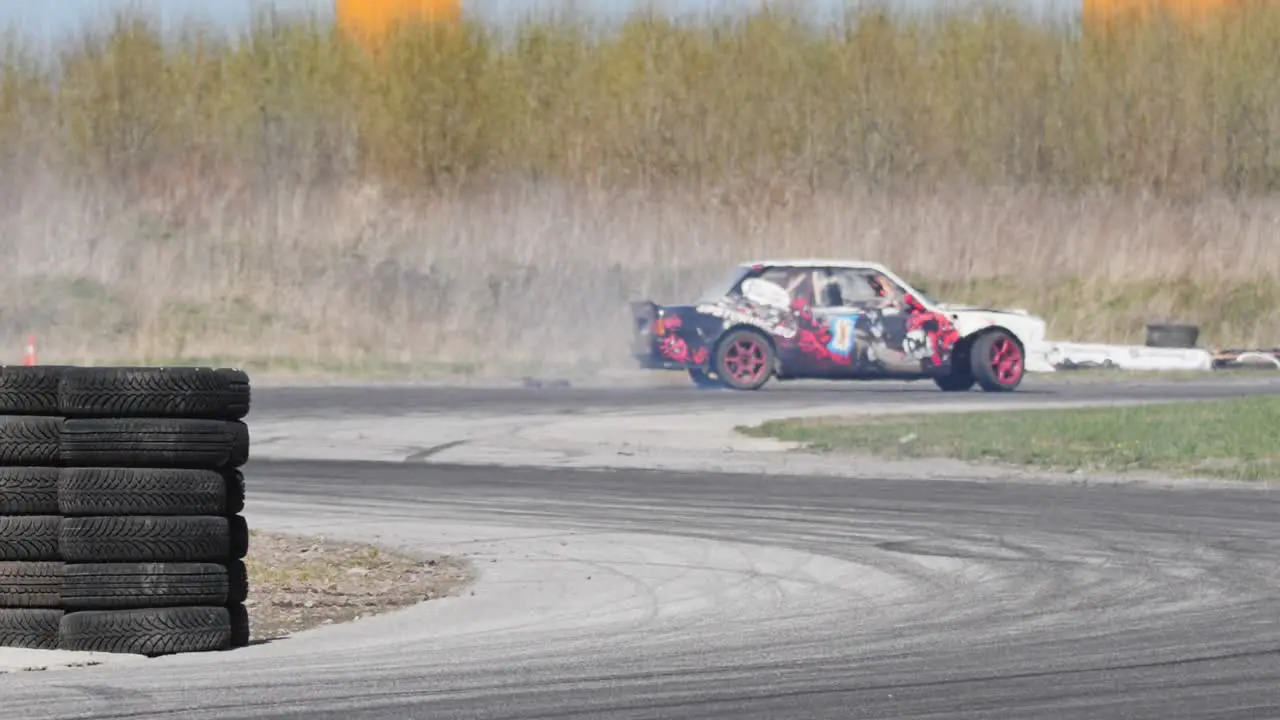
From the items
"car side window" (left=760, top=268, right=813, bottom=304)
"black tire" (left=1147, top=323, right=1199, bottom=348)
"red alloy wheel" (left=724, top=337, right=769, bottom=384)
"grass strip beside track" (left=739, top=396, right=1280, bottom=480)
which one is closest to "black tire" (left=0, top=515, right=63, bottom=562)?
"grass strip beside track" (left=739, top=396, right=1280, bottom=480)

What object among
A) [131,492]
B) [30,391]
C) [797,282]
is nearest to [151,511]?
[131,492]

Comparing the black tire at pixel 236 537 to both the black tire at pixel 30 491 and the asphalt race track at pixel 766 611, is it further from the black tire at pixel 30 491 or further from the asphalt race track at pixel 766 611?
the black tire at pixel 30 491

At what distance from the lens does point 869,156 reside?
4912cm

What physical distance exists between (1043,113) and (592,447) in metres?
31.0

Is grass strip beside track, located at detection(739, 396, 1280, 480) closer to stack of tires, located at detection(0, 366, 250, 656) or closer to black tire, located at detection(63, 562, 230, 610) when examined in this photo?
stack of tires, located at detection(0, 366, 250, 656)

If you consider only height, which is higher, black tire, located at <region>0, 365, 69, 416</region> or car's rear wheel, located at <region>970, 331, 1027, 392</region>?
black tire, located at <region>0, 365, 69, 416</region>

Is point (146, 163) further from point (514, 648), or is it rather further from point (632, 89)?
point (514, 648)

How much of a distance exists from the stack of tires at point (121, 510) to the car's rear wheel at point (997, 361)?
20405 millimetres

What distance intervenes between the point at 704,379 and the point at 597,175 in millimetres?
17996

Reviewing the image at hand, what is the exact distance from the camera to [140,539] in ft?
30.9

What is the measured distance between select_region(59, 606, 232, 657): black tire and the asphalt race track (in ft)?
0.50

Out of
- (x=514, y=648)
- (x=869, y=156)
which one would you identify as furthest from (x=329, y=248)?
(x=514, y=648)

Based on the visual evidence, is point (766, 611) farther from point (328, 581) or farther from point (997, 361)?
point (997, 361)

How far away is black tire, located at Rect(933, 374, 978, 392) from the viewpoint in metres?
29.7
